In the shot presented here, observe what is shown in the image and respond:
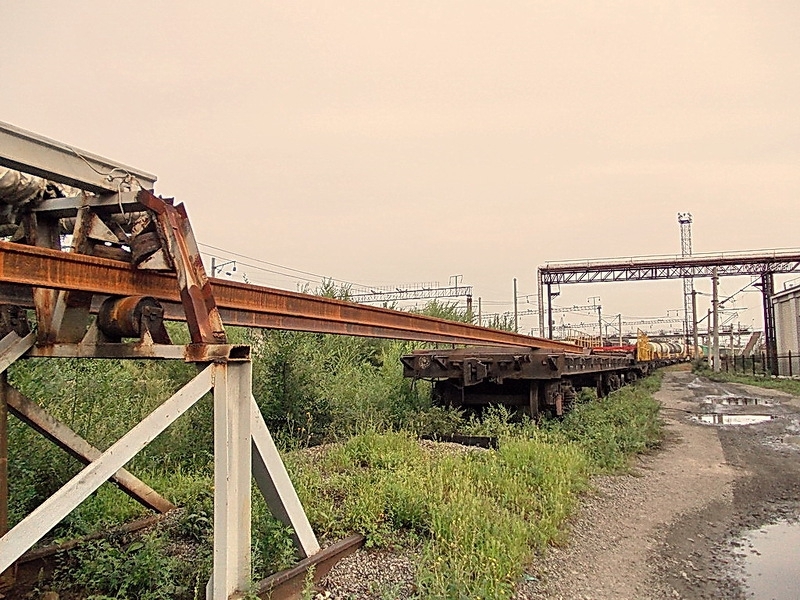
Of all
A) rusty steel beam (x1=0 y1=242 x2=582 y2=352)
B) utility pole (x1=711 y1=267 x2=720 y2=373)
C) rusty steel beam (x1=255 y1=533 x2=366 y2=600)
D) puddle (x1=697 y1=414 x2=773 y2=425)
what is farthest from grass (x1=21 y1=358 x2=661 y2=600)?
utility pole (x1=711 y1=267 x2=720 y2=373)

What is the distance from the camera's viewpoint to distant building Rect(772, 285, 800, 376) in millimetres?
31378

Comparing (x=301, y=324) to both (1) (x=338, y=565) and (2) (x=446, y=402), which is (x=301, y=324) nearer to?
(1) (x=338, y=565)

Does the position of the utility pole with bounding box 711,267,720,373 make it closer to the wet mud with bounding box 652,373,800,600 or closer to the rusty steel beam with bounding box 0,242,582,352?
the wet mud with bounding box 652,373,800,600

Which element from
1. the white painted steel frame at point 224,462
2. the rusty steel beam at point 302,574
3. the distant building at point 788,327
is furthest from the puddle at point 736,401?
the white painted steel frame at point 224,462

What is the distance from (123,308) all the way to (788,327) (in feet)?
127

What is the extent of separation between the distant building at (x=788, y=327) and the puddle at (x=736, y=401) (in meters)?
11.9

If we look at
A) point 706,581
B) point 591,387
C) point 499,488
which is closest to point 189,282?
point 499,488

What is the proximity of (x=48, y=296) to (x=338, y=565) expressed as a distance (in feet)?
8.02

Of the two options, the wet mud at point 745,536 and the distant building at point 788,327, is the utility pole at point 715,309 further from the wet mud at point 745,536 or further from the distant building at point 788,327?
the wet mud at point 745,536

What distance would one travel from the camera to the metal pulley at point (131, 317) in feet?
10.2

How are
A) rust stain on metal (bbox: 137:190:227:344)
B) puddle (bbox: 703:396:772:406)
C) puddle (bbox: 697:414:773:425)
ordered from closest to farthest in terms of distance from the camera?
1. rust stain on metal (bbox: 137:190:227:344)
2. puddle (bbox: 697:414:773:425)
3. puddle (bbox: 703:396:772:406)

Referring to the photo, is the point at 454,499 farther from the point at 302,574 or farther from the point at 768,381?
the point at 768,381

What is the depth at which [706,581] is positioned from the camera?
4.57 m

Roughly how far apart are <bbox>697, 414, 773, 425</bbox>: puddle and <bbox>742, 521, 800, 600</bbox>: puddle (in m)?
8.25
